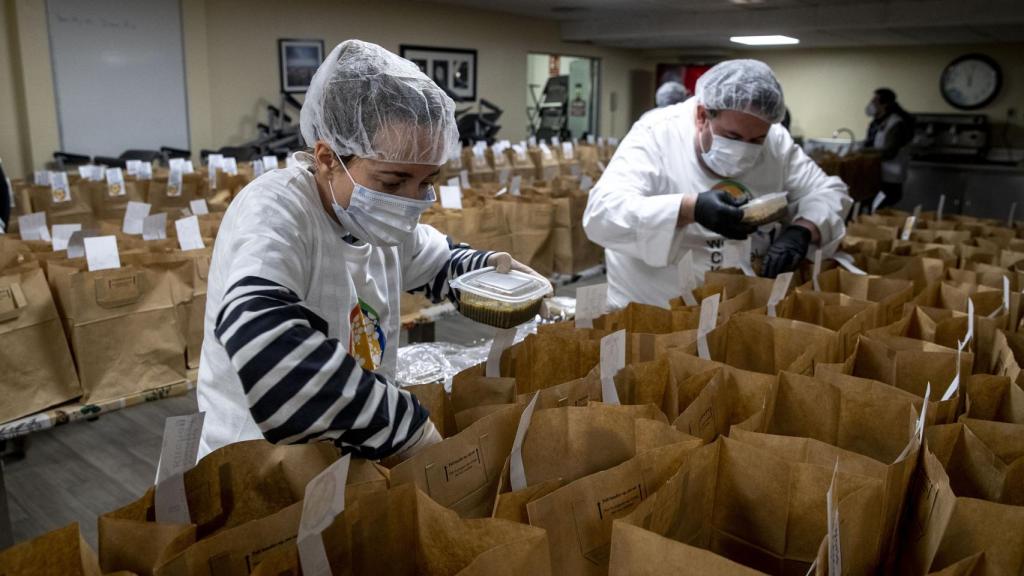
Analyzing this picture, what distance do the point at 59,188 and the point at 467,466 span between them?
3608 millimetres

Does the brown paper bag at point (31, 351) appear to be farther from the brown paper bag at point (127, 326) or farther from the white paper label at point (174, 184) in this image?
the white paper label at point (174, 184)

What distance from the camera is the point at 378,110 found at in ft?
3.25

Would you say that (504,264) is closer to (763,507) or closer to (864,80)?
(763,507)

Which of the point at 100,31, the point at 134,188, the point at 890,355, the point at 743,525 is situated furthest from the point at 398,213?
→ the point at 100,31

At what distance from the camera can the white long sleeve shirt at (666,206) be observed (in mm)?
1864

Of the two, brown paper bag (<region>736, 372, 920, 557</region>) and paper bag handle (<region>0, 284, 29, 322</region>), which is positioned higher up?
brown paper bag (<region>736, 372, 920, 557</region>)

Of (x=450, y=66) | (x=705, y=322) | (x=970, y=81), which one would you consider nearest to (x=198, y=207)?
(x=705, y=322)

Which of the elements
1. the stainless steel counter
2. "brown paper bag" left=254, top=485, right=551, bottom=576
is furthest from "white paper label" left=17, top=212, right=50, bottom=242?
the stainless steel counter

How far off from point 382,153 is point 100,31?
6.52 meters

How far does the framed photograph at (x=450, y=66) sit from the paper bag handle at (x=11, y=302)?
751cm

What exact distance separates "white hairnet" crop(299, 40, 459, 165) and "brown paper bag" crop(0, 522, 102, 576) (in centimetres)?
58

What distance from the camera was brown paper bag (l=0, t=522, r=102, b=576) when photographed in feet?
2.05

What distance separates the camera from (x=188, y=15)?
6754 mm

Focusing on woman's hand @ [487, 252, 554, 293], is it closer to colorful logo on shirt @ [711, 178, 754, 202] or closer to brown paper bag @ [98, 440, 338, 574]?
brown paper bag @ [98, 440, 338, 574]
